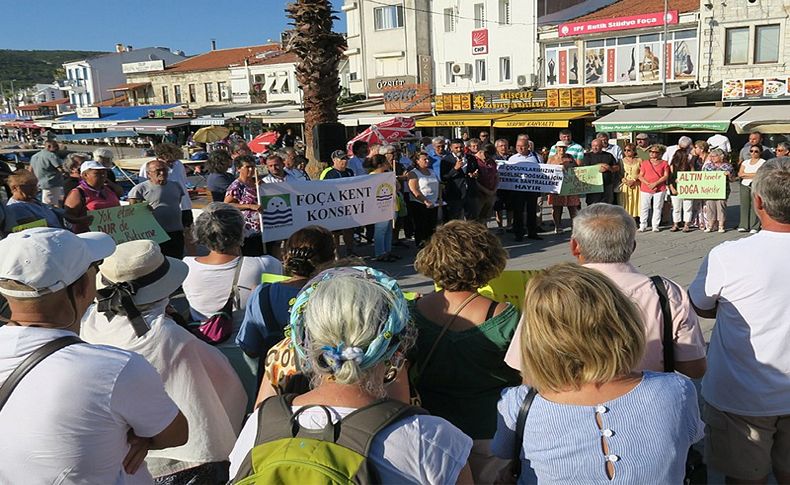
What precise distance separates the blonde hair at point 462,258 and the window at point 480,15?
33.0 meters

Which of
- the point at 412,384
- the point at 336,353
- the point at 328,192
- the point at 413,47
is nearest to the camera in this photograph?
the point at 336,353

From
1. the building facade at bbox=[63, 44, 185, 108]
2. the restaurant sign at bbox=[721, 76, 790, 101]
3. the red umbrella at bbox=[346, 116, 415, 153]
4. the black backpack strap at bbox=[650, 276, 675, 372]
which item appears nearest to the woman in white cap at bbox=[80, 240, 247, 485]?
the black backpack strap at bbox=[650, 276, 675, 372]

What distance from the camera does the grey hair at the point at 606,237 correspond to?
2.75 meters

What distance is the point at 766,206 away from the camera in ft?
8.85

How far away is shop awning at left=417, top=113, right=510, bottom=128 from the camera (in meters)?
26.3

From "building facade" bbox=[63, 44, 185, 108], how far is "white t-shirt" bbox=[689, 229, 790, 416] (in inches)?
3083

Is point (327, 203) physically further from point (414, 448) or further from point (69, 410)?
point (414, 448)

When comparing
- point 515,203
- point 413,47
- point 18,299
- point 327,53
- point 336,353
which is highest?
point 413,47

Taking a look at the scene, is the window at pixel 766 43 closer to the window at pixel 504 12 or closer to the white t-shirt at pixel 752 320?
the window at pixel 504 12

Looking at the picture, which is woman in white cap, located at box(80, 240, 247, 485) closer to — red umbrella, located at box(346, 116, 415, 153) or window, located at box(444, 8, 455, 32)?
red umbrella, located at box(346, 116, 415, 153)

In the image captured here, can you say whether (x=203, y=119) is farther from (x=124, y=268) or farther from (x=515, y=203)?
(x=124, y=268)

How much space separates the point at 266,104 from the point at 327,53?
35.9 metres

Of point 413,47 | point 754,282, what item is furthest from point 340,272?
point 413,47

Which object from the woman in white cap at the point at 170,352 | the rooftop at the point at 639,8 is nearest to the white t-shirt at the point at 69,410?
the woman in white cap at the point at 170,352
